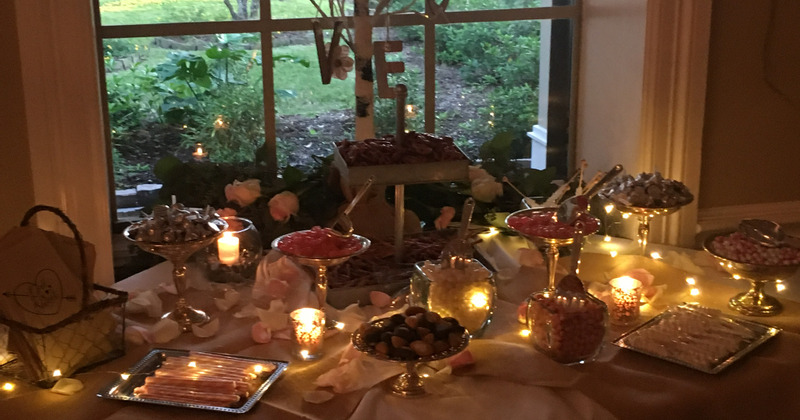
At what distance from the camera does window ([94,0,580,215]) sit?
2.16 metres

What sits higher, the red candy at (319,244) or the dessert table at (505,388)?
the red candy at (319,244)

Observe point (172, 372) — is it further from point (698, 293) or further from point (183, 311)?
point (698, 293)

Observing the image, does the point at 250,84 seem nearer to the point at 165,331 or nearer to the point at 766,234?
the point at 165,331

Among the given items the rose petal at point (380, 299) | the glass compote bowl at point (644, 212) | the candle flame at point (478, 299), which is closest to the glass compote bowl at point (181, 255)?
the rose petal at point (380, 299)

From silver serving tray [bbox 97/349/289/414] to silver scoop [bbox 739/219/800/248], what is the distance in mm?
982

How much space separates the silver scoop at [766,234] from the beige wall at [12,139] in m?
1.53

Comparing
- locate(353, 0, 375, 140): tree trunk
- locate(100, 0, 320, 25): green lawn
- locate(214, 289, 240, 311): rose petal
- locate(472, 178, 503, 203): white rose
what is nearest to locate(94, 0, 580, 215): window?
locate(100, 0, 320, 25): green lawn

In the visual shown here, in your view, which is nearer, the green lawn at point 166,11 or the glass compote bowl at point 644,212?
the glass compote bowl at point 644,212

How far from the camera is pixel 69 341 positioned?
1424mm

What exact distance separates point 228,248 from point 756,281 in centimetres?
107

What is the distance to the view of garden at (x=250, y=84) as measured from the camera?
2.16m

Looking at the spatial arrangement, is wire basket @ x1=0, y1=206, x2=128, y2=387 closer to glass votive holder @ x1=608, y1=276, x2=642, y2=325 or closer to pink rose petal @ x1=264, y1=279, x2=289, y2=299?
pink rose petal @ x1=264, y1=279, x2=289, y2=299

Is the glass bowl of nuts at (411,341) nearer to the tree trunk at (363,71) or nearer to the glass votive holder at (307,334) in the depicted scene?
the glass votive holder at (307,334)

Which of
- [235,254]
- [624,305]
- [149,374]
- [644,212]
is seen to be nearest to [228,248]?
[235,254]
